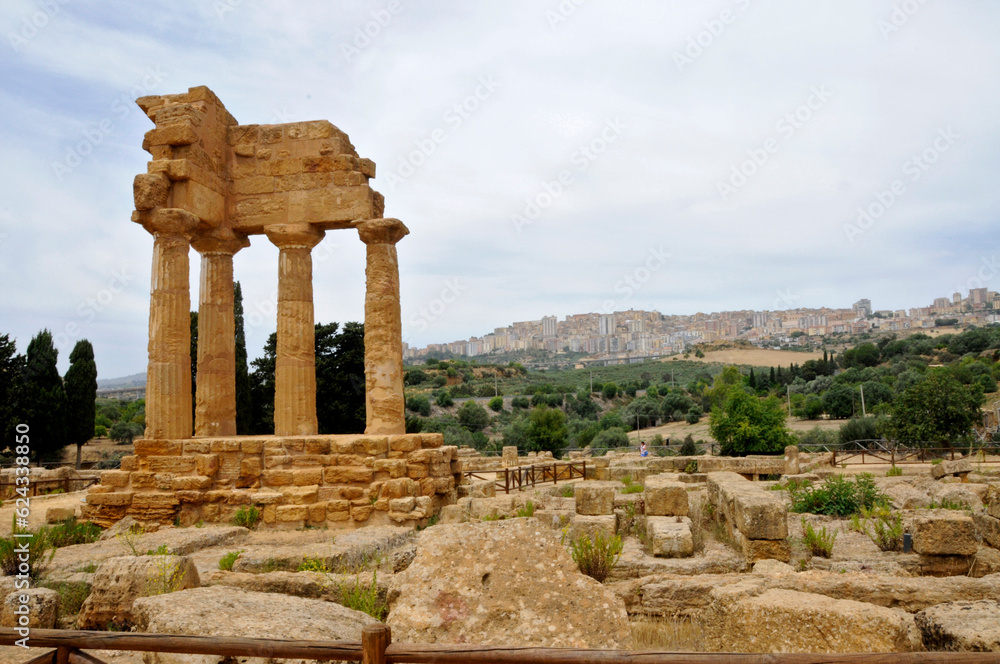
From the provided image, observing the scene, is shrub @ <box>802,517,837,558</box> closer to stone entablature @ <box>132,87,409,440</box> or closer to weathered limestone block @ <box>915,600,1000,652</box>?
weathered limestone block @ <box>915,600,1000,652</box>

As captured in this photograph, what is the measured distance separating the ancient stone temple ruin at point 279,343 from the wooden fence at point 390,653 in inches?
273

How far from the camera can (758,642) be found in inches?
154

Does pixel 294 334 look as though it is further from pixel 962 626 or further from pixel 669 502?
pixel 962 626

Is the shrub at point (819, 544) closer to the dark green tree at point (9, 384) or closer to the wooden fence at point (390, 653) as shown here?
the wooden fence at point (390, 653)

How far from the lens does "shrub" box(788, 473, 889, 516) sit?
32.7ft

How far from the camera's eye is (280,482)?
10.2 metres

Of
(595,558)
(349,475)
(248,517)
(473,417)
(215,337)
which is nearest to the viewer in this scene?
(595,558)

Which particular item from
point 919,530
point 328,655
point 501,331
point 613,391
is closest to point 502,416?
point 613,391

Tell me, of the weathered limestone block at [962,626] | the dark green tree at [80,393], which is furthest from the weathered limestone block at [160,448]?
the dark green tree at [80,393]

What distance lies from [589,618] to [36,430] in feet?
107

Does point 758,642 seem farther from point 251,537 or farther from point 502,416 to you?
point 502,416

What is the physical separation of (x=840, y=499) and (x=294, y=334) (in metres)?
9.22

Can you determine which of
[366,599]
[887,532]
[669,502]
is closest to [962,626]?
[366,599]

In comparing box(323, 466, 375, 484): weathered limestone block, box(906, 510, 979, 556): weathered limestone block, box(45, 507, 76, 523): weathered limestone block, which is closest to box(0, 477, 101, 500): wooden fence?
box(45, 507, 76, 523): weathered limestone block
